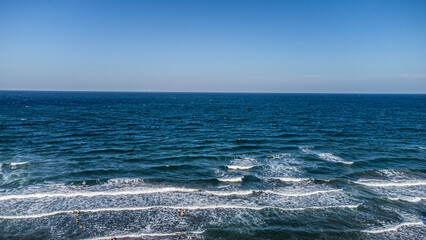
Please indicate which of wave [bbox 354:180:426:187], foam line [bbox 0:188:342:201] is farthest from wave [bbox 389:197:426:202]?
foam line [bbox 0:188:342:201]

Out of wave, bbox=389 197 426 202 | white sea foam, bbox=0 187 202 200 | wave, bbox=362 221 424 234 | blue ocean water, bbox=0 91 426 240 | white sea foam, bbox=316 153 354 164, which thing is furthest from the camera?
white sea foam, bbox=316 153 354 164

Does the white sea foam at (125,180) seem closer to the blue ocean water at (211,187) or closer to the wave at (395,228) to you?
the blue ocean water at (211,187)

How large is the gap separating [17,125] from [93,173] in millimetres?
43666

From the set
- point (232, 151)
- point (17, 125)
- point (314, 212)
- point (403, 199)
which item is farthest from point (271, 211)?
point (17, 125)

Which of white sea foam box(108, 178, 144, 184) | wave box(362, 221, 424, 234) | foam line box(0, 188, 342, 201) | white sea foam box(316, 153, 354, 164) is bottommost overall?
wave box(362, 221, 424, 234)

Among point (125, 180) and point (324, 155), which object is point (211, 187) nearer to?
point (125, 180)

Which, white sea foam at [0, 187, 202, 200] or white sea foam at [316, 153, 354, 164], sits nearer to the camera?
white sea foam at [0, 187, 202, 200]

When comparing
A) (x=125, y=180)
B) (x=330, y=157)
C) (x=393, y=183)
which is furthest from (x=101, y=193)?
(x=393, y=183)

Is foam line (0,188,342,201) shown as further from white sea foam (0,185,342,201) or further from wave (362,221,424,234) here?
wave (362,221,424,234)

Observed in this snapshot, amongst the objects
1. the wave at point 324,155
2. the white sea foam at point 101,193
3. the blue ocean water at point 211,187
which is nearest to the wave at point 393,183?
the blue ocean water at point 211,187

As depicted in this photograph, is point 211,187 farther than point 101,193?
Yes

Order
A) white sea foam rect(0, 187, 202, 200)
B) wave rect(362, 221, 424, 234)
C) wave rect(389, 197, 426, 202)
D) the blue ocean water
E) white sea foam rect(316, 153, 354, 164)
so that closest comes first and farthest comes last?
wave rect(362, 221, 424, 234), the blue ocean water, white sea foam rect(0, 187, 202, 200), wave rect(389, 197, 426, 202), white sea foam rect(316, 153, 354, 164)

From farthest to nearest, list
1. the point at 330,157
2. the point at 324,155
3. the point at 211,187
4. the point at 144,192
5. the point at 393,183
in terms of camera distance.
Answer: the point at 324,155, the point at 330,157, the point at 393,183, the point at 211,187, the point at 144,192

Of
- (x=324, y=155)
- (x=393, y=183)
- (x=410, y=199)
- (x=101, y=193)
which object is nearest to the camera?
(x=410, y=199)
